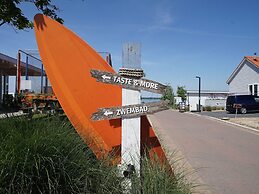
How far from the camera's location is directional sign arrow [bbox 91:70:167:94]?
136 inches

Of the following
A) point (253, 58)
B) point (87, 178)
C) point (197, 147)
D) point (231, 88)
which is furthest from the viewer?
point (231, 88)

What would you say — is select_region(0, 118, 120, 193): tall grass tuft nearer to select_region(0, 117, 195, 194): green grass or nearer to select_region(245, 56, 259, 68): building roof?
select_region(0, 117, 195, 194): green grass

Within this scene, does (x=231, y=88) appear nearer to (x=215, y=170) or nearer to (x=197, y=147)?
(x=197, y=147)

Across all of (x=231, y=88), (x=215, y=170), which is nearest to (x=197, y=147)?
(x=215, y=170)

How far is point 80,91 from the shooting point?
4.23 m

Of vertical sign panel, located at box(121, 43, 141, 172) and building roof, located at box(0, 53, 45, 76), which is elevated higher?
building roof, located at box(0, 53, 45, 76)

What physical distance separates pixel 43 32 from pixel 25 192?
246 cm

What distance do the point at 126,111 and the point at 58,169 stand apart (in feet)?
3.36

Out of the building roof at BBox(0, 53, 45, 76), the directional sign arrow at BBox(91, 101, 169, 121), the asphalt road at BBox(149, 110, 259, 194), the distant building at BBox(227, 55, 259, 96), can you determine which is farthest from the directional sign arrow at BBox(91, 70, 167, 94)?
the distant building at BBox(227, 55, 259, 96)

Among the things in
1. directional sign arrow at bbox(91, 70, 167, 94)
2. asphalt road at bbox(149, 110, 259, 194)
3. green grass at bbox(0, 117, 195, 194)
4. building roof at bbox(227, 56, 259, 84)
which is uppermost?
building roof at bbox(227, 56, 259, 84)

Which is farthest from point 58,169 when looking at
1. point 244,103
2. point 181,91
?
point 181,91

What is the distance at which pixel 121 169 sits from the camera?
11.6 feet

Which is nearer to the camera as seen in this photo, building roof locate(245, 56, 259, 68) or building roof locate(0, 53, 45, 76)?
building roof locate(0, 53, 45, 76)

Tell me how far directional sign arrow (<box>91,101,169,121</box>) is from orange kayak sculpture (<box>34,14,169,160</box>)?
16.6 inches
